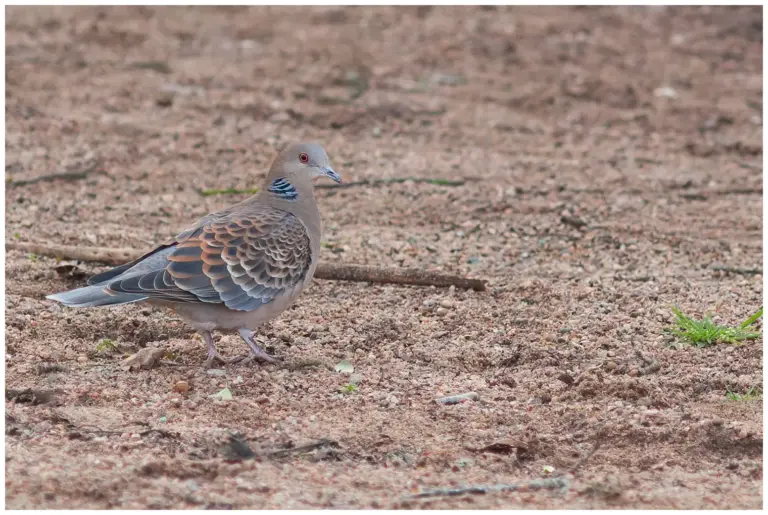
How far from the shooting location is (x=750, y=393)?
445 cm

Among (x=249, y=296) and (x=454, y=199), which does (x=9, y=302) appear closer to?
(x=249, y=296)

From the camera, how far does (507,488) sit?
358 centimetres

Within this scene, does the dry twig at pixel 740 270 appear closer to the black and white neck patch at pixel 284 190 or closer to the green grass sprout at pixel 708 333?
the green grass sprout at pixel 708 333

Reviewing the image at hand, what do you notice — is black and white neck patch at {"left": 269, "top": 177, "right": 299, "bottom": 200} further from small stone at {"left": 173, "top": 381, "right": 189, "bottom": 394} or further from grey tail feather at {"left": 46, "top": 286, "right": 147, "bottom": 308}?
small stone at {"left": 173, "top": 381, "right": 189, "bottom": 394}

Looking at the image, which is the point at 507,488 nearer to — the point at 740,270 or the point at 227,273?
the point at 227,273

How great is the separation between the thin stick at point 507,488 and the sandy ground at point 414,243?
3cm

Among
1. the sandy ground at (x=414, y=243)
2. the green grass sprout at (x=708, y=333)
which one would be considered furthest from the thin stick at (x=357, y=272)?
the green grass sprout at (x=708, y=333)

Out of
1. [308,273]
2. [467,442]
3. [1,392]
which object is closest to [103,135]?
[308,273]

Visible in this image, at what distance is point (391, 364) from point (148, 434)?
4.04 feet

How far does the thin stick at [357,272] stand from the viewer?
561cm

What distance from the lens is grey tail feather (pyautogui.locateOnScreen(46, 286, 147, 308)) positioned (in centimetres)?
437

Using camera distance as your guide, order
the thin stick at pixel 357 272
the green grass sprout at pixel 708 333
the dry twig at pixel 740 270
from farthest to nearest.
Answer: the dry twig at pixel 740 270
the thin stick at pixel 357 272
the green grass sprout at pixel 708 333

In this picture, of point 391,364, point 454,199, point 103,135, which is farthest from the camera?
point 103,135

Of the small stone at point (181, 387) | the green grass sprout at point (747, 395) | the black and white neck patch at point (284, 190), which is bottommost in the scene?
the green grass sprout at point (747, 395)
